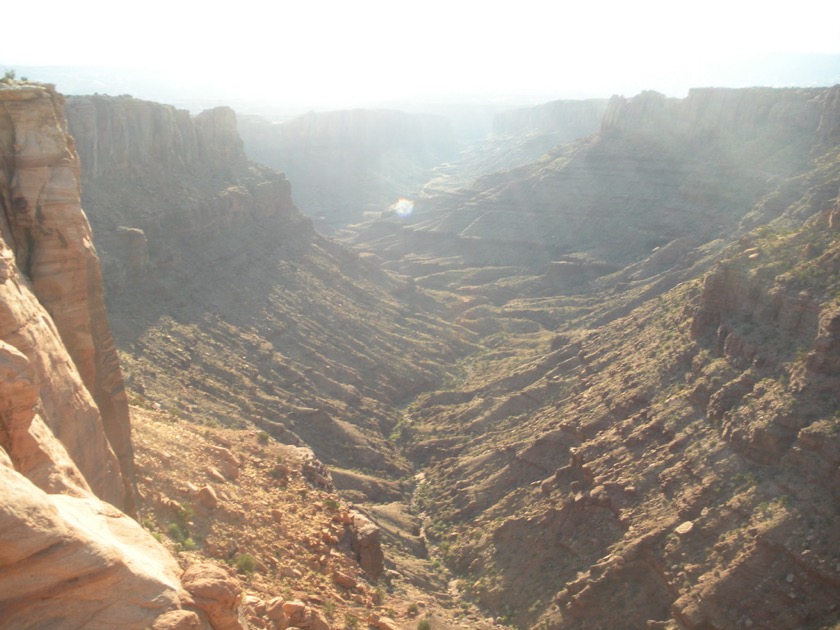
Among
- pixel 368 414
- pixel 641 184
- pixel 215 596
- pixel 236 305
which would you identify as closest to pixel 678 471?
pixel 215 596

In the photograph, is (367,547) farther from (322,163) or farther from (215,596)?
(322,163)

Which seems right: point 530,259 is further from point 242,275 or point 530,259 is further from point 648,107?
point 242,275

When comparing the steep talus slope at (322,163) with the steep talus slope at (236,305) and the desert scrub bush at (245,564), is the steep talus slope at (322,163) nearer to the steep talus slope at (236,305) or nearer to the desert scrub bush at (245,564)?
the steep talus slope at (236,305)

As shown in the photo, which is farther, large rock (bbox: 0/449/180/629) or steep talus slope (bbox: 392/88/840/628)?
steep talus slope (bbox: 392/88/840/628)

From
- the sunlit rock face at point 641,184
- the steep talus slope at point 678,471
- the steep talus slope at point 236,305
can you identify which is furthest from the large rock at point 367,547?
the sunlit rock face at point 641,184

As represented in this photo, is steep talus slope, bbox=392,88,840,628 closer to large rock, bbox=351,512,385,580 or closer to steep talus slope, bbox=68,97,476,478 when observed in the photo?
large rock, bbox=351,512,385,580

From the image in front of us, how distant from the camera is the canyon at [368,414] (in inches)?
603

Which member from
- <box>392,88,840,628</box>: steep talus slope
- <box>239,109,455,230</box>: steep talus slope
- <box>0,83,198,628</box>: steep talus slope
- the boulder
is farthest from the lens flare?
the boulder

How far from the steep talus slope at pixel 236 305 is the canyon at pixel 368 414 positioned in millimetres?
255

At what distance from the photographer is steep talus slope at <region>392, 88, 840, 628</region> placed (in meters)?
24.6

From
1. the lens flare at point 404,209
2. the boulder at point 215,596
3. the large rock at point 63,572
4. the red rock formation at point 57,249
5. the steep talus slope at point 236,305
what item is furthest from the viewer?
the lens flare at point 404,209

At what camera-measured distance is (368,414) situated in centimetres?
5619

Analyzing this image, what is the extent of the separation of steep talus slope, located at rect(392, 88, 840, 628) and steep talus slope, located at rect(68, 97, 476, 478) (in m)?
9.20

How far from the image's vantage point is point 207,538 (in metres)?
22.4
